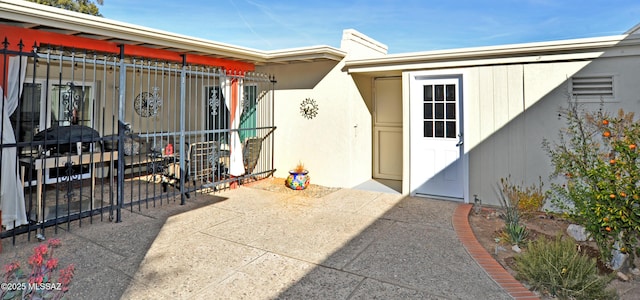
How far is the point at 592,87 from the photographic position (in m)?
4.77

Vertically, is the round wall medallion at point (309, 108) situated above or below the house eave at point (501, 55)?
below

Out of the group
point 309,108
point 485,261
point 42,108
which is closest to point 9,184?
point 42,108

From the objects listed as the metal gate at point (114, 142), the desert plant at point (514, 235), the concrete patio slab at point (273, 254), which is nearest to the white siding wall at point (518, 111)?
the concrete patio slab at point (273, 254)

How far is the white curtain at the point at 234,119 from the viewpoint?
680cm

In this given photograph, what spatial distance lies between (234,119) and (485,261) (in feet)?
17.3

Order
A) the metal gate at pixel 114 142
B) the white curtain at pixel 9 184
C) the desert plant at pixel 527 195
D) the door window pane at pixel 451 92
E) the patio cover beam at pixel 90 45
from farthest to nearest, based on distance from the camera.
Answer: the door window pane at pixel 451 92 → the desert plant at pixel 527 195 → the metal gate at pixel 114 142 → the patio cover beam at pixel 90 45 → the white curtain at pixel 9 184

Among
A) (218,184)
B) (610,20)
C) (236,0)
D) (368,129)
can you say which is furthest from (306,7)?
(610,20)

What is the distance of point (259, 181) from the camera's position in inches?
289

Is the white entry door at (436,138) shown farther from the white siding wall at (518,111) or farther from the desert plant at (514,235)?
the desert plant at (514,235)

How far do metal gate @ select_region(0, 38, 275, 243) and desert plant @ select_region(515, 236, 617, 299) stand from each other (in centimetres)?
462

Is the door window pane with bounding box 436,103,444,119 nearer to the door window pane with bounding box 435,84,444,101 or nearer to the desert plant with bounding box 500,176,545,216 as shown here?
the door window pane with bounding box 435,84,444,101

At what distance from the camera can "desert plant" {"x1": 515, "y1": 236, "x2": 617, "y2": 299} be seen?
266 centimetres

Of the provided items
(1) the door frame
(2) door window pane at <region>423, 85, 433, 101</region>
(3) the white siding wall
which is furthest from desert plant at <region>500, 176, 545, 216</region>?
(2) door window pane at <region>423, 85, 433, 101</region>

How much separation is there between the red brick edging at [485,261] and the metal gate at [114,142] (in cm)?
410
